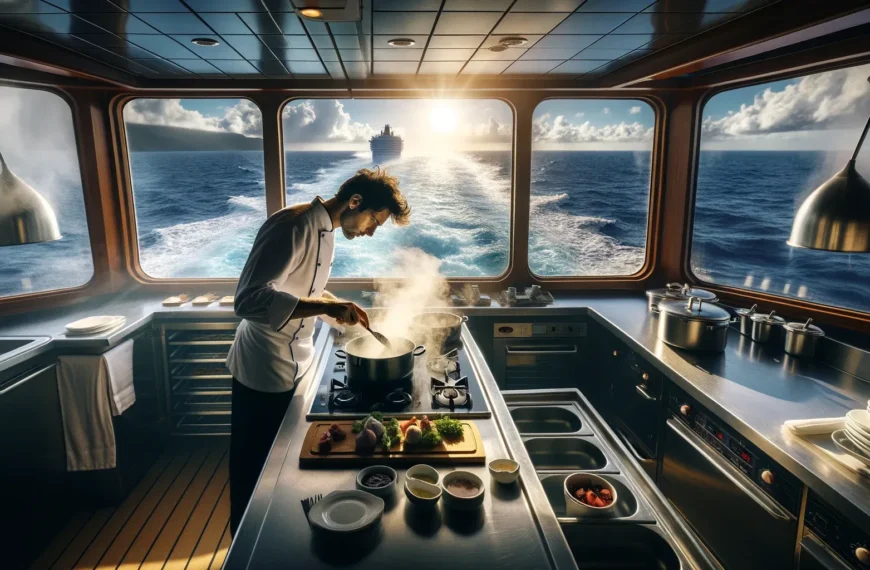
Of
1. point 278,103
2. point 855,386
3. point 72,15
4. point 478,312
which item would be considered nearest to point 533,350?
point 478,312

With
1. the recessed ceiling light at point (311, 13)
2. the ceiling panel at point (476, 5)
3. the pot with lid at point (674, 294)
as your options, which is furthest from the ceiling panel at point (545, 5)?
the pot with lid at point (674, 294)

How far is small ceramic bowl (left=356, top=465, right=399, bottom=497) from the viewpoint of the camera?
4.07 feet

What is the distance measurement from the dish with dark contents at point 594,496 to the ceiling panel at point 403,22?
6.65 feet

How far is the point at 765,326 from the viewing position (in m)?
2.60

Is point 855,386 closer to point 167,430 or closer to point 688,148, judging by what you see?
point 688,148

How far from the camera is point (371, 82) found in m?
3.65

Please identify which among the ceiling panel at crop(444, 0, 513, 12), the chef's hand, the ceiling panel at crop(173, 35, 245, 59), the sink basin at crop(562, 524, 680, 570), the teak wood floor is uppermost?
the ceiling panel at crop(173, 35, 245, 59)

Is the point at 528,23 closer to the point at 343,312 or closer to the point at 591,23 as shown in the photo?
the point at 591,23

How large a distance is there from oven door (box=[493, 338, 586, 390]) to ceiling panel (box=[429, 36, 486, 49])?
199 cm

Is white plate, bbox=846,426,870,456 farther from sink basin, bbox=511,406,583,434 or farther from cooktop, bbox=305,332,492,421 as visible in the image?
cooktop, bbox=305,332,492,421

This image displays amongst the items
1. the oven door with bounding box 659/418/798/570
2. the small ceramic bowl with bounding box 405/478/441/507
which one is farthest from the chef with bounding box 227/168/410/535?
the oven door with bounding box 659/418/798/570

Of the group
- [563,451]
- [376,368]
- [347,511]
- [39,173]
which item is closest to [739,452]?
[563,451]

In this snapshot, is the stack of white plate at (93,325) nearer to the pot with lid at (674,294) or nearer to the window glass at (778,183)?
the pot with lid at (674,294)

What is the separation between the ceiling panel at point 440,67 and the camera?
306cm
